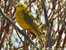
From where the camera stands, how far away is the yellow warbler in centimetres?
190

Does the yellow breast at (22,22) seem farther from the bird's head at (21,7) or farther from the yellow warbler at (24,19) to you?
the bird's head at (21,7)

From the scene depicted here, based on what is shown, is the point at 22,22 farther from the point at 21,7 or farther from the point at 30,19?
the point at 21,7

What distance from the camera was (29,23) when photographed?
6.52 feet

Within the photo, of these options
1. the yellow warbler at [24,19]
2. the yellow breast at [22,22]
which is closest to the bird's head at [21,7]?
the yellow warbler at [24,19]

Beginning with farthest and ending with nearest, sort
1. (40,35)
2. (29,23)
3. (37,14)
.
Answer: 1. (37,14)
2. (29,23)
3. (40,35)

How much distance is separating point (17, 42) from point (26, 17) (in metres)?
0.31

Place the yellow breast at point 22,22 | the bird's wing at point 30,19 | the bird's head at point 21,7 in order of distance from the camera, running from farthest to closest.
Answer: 1. the bird's head at point 21,7
2. the yellow breast at point 22,22
3. the bird's wing at point 30,19

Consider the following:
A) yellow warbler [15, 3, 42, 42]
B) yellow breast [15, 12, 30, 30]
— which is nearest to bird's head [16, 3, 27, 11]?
yellow warbler [15, 3, 42, 42]

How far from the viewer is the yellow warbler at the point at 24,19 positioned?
190 centimetres

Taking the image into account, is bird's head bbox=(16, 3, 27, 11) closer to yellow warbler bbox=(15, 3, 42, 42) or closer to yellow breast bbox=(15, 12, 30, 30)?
yellow warbler bbox=(15, 3, 42, 42)

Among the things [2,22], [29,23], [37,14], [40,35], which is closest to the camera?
[40,35]

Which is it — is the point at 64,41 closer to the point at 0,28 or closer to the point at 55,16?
the point at 55,16

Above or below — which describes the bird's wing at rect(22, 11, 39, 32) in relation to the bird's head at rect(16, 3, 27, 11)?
below

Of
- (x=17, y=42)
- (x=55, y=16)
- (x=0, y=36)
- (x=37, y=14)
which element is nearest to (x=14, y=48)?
(x=17, y=42)
